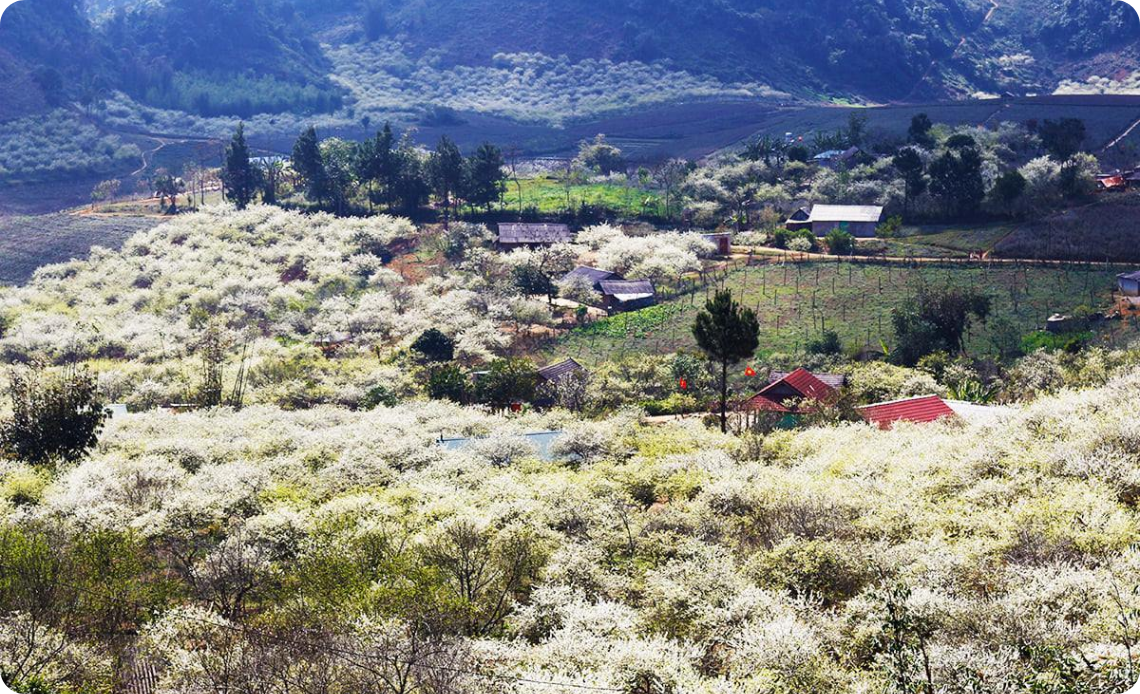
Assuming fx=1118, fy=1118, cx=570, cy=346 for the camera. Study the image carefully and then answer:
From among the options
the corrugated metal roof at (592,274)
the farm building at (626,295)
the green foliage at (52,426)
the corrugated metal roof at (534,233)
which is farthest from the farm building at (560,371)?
the corrugated metal roof at (534,233)

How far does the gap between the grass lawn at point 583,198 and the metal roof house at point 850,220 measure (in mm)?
13931

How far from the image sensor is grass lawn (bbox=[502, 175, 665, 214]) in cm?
9538

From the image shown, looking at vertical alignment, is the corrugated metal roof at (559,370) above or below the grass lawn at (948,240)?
below

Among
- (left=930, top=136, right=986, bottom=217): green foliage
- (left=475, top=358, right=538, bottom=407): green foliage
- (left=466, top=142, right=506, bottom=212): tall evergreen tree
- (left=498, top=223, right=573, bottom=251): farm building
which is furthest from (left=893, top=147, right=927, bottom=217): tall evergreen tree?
(left=475, top=358, right=538, bottom=407): green foliage

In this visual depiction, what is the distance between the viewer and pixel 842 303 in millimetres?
67875

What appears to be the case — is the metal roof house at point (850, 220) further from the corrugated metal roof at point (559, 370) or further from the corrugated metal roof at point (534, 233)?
the corrugated metal roof at point (559, 370)

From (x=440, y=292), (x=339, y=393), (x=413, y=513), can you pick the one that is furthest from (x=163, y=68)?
(x=413, y=513)

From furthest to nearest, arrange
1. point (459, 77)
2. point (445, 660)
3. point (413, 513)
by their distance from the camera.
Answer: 1. point (459, 77)
2. point (413, 513)
3. point (445, 660)

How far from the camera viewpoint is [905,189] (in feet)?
291

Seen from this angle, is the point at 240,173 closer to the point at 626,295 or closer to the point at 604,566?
the point at 626,295

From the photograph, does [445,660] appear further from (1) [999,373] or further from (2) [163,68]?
(2) [163,68]

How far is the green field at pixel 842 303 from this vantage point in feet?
205

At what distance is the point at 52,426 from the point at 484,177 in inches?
2232

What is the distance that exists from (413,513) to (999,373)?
1314 inches
